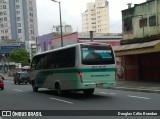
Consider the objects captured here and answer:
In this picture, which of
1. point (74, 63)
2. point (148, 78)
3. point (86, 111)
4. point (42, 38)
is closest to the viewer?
point (86, 111)

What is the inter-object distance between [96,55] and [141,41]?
1496 centimetres

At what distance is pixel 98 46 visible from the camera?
22.5 m

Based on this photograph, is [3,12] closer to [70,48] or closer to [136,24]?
[136,24]

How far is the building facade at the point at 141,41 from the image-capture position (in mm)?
34088

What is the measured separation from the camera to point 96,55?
22250mm

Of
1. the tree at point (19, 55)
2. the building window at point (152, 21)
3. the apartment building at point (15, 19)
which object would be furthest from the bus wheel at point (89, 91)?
the apartment building at point (15, 19)

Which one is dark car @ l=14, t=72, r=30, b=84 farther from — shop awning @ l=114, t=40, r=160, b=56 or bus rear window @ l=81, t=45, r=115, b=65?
bus rear window @ l=81, t=45, r=115, b=65

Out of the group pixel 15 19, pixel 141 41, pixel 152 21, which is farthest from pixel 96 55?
pixel 15 19

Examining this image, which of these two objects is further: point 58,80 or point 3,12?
point 3,12

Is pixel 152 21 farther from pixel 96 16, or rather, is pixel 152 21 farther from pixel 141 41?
pixel 96 16

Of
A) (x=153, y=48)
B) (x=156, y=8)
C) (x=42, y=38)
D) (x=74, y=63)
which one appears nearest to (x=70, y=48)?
(x=74, y=63)

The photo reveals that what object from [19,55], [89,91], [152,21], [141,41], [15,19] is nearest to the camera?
[89,91]

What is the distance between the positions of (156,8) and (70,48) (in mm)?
13799

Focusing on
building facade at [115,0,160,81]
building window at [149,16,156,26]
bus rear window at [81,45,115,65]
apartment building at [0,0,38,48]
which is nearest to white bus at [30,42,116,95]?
bus rear window at [81,45,115,65]
